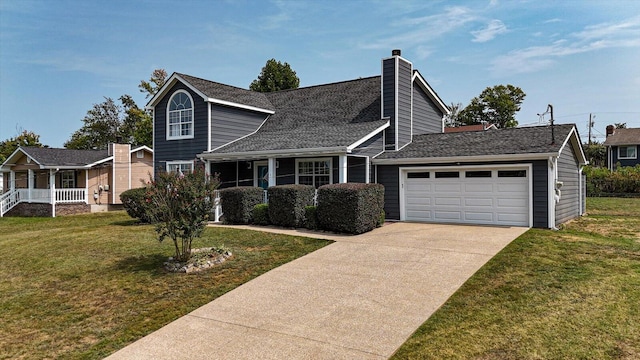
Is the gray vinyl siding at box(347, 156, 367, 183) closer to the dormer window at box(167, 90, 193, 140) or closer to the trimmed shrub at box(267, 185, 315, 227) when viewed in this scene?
the trimmed shrub at box(267, 185, 315, 227)

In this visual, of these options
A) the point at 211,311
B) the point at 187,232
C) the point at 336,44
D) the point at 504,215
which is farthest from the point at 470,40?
the point at 211,311

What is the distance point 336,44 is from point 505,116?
1443 inches

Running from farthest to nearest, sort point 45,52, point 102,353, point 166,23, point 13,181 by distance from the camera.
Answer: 1. point 13,181
2. point 45,52
3. point 166,23
4. point 102,353

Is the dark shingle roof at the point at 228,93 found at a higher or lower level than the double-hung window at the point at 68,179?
higher

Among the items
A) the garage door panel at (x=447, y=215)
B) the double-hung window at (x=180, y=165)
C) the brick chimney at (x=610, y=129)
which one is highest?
the brick chimney at (x=610, y=129)

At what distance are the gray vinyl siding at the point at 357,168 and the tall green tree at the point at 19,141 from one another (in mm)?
44007

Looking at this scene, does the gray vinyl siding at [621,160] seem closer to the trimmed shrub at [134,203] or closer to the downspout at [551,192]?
the downspout at [551,192]

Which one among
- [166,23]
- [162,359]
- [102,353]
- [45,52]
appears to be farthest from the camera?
[45,52]

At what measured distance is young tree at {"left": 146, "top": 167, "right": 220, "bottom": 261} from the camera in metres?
8.68

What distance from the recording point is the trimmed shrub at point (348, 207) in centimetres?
1203

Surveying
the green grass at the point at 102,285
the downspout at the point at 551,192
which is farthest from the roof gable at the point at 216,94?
the downspout at the point at 551,192

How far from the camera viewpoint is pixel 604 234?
1212 cm

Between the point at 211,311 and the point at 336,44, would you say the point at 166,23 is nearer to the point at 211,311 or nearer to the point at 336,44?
the point at 336,44

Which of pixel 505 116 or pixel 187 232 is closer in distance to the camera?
pixel 187 232
